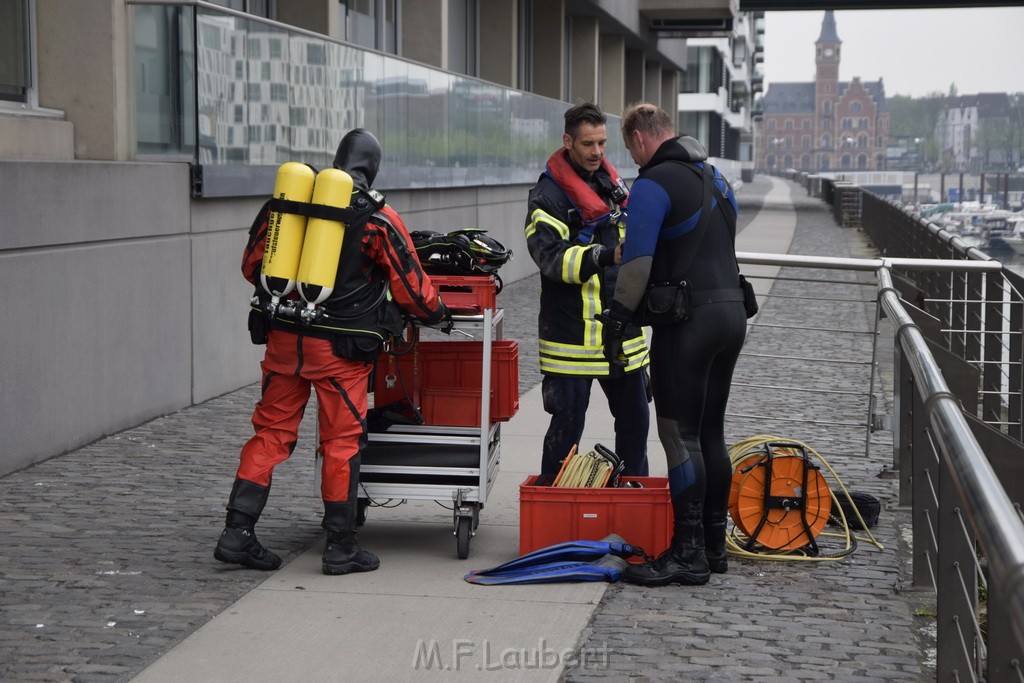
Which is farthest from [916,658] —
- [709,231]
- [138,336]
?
[138,336]

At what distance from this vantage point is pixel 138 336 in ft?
31.4

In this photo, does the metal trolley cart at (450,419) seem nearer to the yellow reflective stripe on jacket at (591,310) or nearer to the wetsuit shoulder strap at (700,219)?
the yellow reflective stripe on jacket at (591,310)

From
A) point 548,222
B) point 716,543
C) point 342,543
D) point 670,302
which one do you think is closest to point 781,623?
point 716,543

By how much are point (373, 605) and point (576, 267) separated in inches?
65.9

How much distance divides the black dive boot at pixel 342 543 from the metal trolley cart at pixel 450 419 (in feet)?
1.09

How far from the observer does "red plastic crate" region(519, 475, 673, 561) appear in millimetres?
6027

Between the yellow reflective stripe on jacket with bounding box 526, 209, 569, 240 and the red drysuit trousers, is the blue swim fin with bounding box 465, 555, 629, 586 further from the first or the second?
the yellow reflective stripe on jacket with bounding box 526, 209, 569, 240

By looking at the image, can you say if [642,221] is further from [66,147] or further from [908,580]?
[66,147]

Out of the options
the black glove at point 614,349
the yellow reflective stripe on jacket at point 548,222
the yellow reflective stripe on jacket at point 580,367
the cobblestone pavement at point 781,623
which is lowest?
the cobblestone pavement at point 781,623

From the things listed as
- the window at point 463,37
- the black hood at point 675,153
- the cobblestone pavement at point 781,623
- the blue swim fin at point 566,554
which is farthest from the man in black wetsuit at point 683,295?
the window at point 463,37

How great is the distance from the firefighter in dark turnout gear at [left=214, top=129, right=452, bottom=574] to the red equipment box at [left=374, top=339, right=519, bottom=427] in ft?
2.50

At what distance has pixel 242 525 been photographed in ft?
19.2

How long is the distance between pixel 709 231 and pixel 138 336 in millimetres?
5150

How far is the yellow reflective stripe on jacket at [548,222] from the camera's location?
616 centimetres
